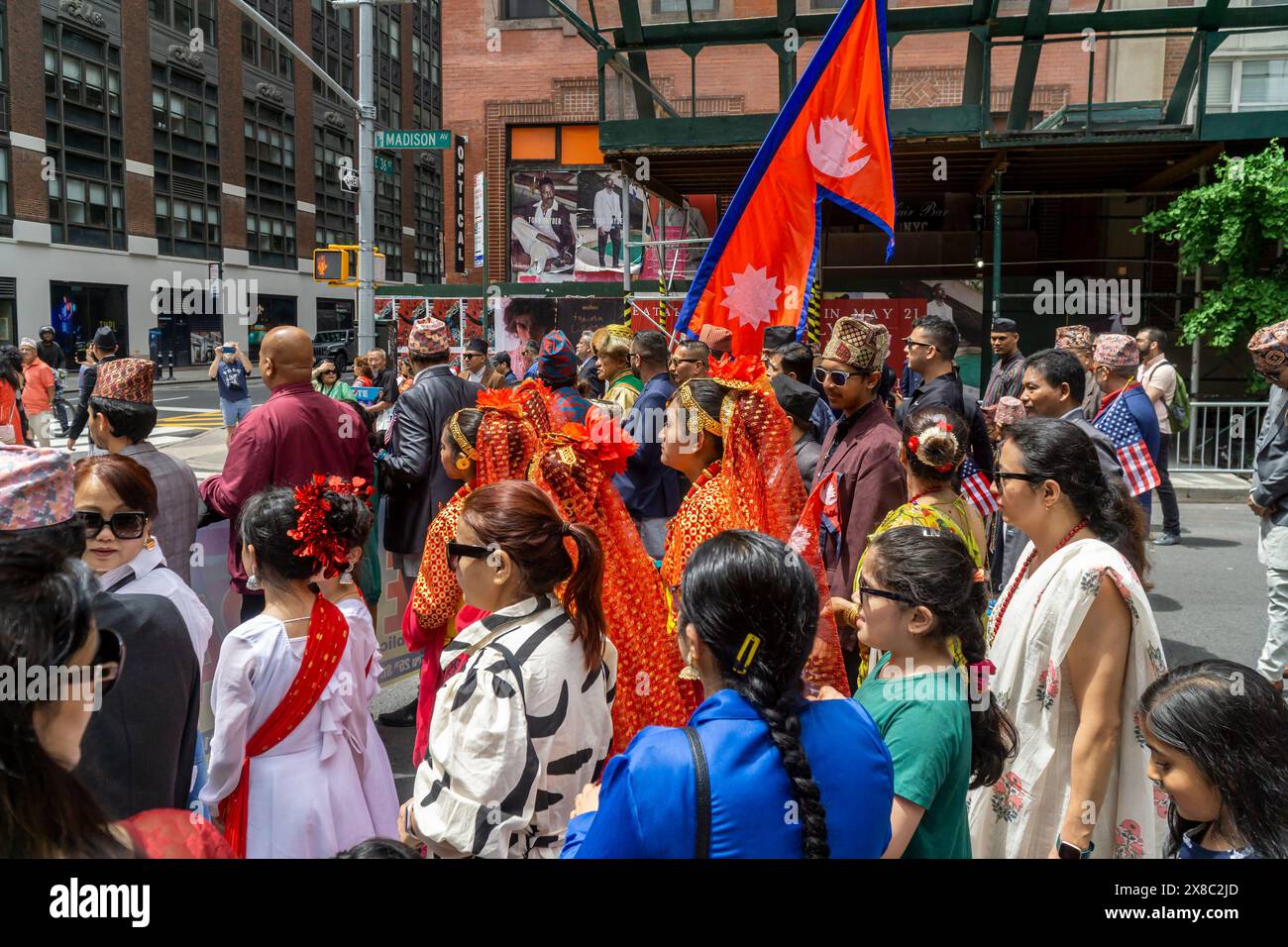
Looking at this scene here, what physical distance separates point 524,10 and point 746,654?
26.2 meters

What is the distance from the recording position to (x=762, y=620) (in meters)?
1.81

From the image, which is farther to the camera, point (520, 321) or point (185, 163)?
point (185, 163)

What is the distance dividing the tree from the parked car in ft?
88.2

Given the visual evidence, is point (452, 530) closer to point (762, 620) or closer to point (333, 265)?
point (762, 620)

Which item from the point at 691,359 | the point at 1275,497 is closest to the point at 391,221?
the point at 691,359

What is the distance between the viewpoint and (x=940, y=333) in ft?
19.5

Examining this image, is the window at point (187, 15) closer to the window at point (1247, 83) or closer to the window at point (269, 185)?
the window at point (269, 185)

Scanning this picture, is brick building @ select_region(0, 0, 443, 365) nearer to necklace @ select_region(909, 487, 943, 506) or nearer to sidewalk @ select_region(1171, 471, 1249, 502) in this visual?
sidewalk @ select_region(1171, 471, 1249, 502)

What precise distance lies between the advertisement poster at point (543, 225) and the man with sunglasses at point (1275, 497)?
70.7 ft

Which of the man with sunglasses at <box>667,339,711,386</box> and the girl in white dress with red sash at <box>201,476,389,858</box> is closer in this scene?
the girl in white dress with red sash at <box>201,476,389,858</box>

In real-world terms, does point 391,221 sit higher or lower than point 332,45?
lower

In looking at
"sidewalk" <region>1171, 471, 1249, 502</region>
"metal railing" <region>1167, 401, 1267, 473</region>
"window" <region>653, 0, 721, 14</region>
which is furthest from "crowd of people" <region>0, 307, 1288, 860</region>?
"window" <region>653, 0, 721, 14</region>

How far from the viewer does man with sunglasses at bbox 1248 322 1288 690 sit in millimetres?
5332

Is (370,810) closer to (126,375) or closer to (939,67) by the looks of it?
(126,375)
